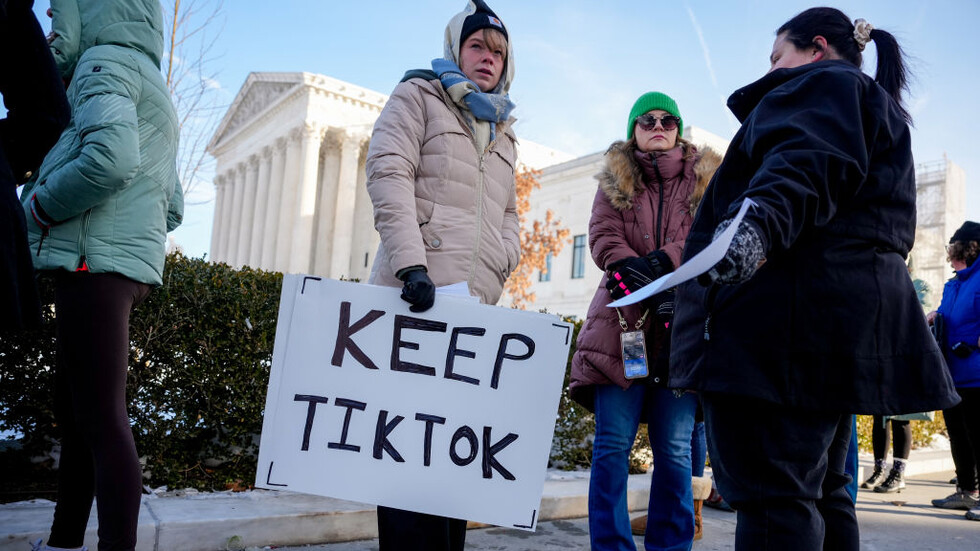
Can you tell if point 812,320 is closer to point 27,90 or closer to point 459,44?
point 459,44

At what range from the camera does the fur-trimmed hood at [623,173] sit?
3238mm

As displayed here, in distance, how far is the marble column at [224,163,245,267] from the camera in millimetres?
50544

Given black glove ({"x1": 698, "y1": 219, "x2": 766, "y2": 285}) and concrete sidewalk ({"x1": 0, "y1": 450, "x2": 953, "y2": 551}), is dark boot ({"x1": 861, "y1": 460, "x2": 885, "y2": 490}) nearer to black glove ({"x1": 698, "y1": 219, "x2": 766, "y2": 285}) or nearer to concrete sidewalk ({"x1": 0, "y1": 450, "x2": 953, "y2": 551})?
concrete sidewalk ({"x1": 0, "y1": 450, "x2": 953, "y2": 551})

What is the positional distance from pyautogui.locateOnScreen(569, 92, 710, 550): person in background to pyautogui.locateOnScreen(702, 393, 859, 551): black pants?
111 cm

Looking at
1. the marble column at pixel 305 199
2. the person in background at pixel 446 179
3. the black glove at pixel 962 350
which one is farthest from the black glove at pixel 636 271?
the marble column at pixel 305 199

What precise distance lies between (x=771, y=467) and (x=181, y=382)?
10.1ft

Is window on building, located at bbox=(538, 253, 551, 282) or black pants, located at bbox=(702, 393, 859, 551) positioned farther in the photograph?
window on building, located at bbox=(538, 253, 551, 282)

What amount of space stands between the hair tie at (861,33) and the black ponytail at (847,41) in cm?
1

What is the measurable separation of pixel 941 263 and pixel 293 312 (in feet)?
141

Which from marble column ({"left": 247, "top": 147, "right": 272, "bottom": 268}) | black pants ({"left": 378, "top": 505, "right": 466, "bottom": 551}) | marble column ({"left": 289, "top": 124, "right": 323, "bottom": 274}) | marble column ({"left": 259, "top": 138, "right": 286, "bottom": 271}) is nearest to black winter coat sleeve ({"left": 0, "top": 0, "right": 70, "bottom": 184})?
black pants ({"left": 378, "top": 505, "right": 466, "bottom": 551})

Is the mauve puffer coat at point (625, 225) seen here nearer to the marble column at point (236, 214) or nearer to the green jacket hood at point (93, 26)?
the green jacket hood at point (93, 26)

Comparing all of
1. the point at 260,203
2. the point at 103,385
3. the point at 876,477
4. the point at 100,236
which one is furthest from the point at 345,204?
the point at 103,385

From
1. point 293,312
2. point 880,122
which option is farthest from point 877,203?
point 293,312

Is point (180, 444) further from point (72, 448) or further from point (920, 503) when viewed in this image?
point (920, 503)
